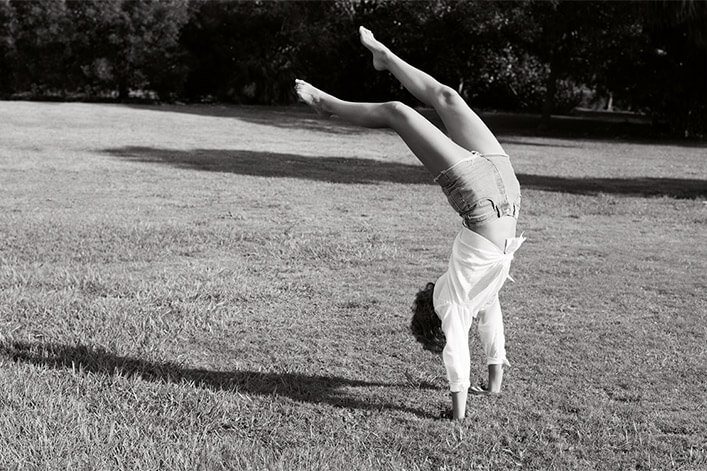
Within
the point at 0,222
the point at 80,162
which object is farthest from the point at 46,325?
the point at 80,162

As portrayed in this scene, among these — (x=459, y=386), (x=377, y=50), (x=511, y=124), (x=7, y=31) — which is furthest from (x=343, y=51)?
(x=459, y=386)

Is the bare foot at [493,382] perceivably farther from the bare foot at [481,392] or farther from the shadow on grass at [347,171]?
the shadow on grass at [347,171]

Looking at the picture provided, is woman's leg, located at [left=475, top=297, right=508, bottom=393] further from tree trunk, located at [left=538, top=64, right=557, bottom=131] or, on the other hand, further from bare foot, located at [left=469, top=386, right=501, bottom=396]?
tree trunk, located at [left=538, top=64, right=557, bottom=131]

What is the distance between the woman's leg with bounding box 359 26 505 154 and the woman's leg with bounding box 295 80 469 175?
209mm

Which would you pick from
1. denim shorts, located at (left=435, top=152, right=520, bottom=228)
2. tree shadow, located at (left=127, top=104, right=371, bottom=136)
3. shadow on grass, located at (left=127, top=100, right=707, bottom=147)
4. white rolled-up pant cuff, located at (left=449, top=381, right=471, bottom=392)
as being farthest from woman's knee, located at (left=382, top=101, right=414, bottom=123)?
shadow on grass, located at (left=127, top=100, right=707, bottom=147)

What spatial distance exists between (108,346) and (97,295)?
3.74ft

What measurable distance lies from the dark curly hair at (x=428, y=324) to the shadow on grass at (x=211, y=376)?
377mm

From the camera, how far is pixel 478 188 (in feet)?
12.2

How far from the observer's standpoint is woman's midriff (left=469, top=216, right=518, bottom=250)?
3.78m

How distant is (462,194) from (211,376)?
1.83 meters

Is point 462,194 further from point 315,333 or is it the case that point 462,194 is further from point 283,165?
point 283,165

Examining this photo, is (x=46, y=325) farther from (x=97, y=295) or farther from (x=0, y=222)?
(x=0, y=222)

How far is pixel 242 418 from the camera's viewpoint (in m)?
3.74

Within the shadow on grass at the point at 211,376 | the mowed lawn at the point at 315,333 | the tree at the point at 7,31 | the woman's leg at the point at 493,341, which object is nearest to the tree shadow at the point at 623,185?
the mowed lawn at the point at 315,333
